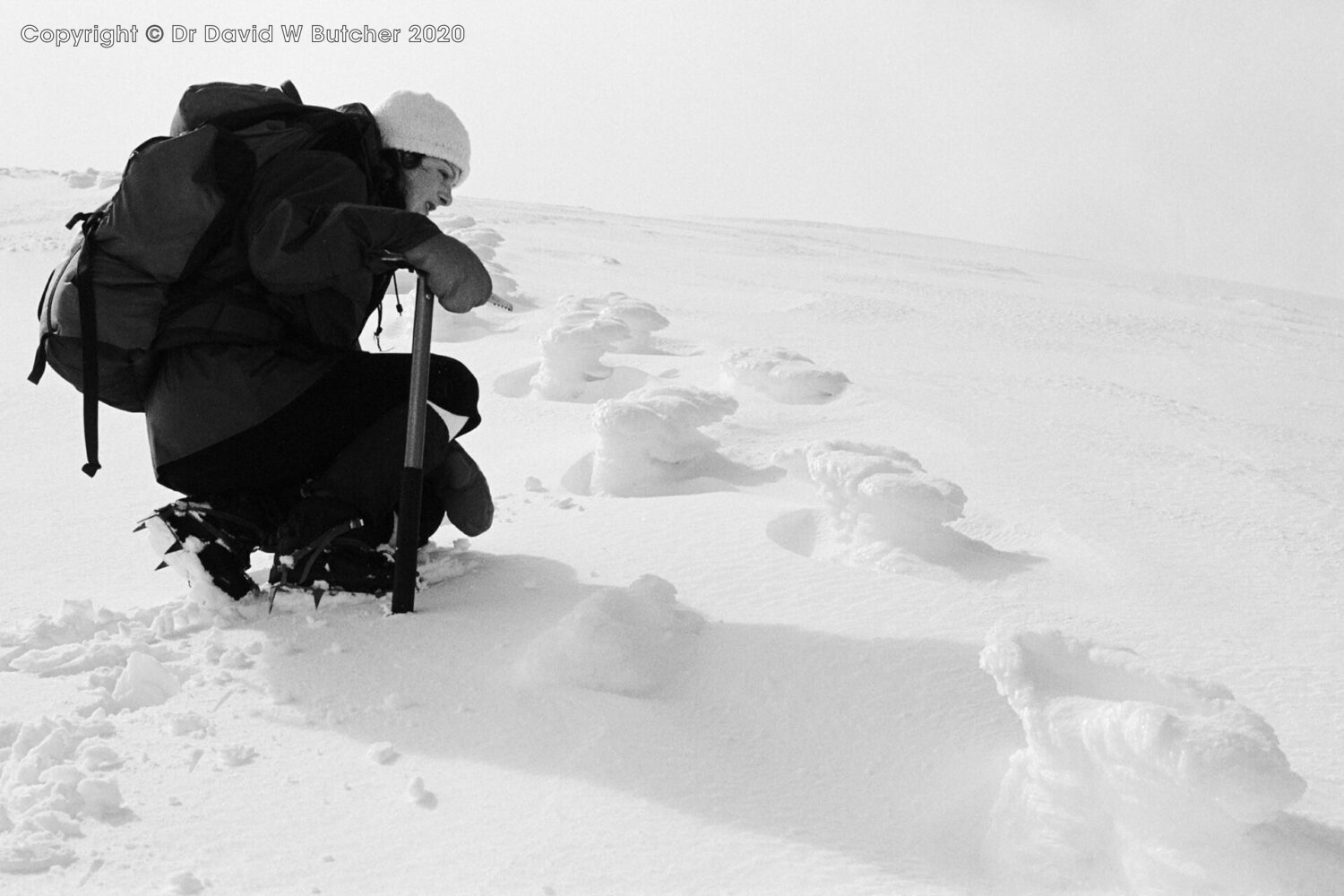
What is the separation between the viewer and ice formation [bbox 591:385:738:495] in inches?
134

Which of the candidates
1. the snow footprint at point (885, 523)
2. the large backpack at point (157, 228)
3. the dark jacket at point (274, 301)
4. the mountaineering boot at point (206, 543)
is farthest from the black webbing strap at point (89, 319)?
the snow footprint at point (885, 523)

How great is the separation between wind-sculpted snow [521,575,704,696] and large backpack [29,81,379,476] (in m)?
1.06

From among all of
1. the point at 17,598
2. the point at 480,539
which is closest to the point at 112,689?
the point at 17,598

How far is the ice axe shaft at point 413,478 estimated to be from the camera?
2352mm

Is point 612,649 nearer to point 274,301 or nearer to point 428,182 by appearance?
point 274,301

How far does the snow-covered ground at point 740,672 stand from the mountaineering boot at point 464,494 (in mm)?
95

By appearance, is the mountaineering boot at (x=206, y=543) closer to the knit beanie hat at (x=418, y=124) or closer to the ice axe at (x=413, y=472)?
the ice axe at (x=413, y=472)

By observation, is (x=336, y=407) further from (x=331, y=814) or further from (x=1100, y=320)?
(x=1100, y=320)

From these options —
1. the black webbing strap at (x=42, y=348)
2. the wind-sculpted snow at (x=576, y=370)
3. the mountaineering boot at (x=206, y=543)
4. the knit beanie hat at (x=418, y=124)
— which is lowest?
the wind-sculpted snow at (x=576, y=370)

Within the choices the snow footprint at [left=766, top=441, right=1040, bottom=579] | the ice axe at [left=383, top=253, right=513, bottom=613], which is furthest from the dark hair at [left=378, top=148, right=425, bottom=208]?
the snow footprint at [left=766, top=441, right=1040, bottom=579]

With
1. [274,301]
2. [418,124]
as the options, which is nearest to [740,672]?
[274,301]

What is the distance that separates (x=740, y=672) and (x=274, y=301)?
1258 millimetres

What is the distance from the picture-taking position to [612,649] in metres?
2.04

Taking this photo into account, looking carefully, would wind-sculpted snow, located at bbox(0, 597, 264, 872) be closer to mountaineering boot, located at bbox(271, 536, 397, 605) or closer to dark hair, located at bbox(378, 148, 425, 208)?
mountaineering boot, located at bbox(271, 536, 397, 605)
